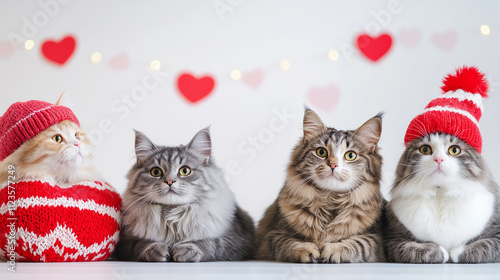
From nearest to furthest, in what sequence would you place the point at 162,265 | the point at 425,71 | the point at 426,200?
the point at 162,265
the point at 426,200
the point at 425,71

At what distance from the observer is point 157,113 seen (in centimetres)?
262

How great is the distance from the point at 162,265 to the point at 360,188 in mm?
638

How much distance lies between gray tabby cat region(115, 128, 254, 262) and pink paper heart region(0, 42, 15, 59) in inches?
48.9

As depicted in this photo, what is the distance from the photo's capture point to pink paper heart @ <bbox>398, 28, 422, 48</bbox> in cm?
258

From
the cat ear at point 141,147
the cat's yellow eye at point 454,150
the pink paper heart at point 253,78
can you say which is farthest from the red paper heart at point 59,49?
the cat's yellow eye at point 454,150

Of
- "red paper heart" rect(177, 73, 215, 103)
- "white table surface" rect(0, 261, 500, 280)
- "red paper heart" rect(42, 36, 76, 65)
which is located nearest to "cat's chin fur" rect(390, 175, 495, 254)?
"white table surface" rect(0, 261, 500, 280)

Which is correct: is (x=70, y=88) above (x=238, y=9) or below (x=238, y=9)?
below

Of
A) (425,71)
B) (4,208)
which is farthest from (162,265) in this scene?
(425,71)

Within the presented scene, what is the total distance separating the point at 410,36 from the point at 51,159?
173cm

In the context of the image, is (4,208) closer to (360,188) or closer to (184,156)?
(184,156)

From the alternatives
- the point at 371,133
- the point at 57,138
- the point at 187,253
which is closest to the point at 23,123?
the point at 57,138

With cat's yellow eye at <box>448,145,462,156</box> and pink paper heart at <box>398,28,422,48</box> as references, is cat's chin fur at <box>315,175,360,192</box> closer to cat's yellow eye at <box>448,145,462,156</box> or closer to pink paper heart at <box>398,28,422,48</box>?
cat's yellow eye at <box>448,145,462,156</box>

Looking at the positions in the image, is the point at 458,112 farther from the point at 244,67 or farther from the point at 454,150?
the point at 244,67

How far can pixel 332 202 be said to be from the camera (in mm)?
1686
